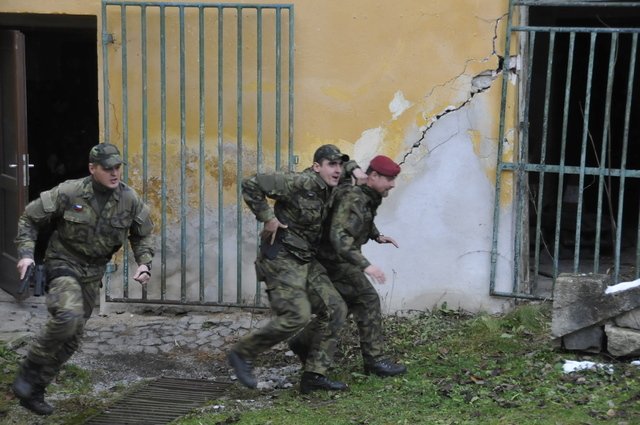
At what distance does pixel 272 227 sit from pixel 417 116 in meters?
2.09

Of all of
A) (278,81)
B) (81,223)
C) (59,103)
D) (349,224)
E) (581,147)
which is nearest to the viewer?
(81,223)

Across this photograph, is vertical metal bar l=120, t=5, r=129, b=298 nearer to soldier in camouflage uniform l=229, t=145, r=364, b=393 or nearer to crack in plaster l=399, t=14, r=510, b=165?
soldier in camouflage uniform l=229, t=145, r=364, b=393

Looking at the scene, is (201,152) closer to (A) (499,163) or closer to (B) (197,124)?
(B) (197,124)

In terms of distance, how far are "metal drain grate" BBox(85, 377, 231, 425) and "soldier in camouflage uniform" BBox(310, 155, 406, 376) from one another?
69cm

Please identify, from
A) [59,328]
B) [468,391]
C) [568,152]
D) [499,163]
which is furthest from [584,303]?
[568,152]

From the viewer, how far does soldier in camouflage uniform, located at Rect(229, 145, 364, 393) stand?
6.05 meters

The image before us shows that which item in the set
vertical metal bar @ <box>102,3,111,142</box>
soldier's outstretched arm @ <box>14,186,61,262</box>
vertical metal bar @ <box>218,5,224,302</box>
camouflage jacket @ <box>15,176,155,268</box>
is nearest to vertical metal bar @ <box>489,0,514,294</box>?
vertical metal bar @ <box>218,5,224,302</box>

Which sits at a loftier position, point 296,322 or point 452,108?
point 452,108

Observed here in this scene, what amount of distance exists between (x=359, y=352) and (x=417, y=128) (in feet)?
5.91

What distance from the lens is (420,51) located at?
25.0 ft

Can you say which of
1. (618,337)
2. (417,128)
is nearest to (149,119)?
(417,128)

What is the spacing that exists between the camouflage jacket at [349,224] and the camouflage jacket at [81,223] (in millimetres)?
1111

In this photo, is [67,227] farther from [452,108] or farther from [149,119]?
[452,108]

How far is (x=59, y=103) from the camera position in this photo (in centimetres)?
1167
